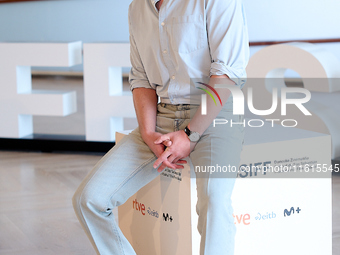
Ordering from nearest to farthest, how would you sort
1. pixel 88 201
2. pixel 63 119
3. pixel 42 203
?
1. pixel 88 201
2. pixel 42 203
3. pixel 63 119

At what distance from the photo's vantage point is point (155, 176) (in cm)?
188

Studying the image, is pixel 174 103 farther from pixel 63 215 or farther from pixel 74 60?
pixel 74 60

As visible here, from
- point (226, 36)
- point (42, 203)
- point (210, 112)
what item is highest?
point (226, 36)

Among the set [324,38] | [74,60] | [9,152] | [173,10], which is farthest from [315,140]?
[324,38]

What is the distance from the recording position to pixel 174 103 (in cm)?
188

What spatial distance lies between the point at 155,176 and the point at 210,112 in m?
0.33

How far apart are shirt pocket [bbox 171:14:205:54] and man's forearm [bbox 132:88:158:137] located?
0.87 ft

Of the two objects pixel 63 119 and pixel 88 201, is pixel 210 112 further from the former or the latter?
pixel 63 119

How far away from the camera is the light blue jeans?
1.58 metres

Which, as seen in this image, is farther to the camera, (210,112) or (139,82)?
(139,82)

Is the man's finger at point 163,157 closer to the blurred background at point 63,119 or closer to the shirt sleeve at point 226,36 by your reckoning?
the shirt sleeve at point 226,36

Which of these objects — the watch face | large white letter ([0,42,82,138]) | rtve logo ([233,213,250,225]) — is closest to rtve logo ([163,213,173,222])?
rtve logo ([233,213,250,225])

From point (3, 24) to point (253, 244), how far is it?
786 centimetres

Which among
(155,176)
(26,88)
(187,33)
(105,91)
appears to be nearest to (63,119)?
(26,88)
